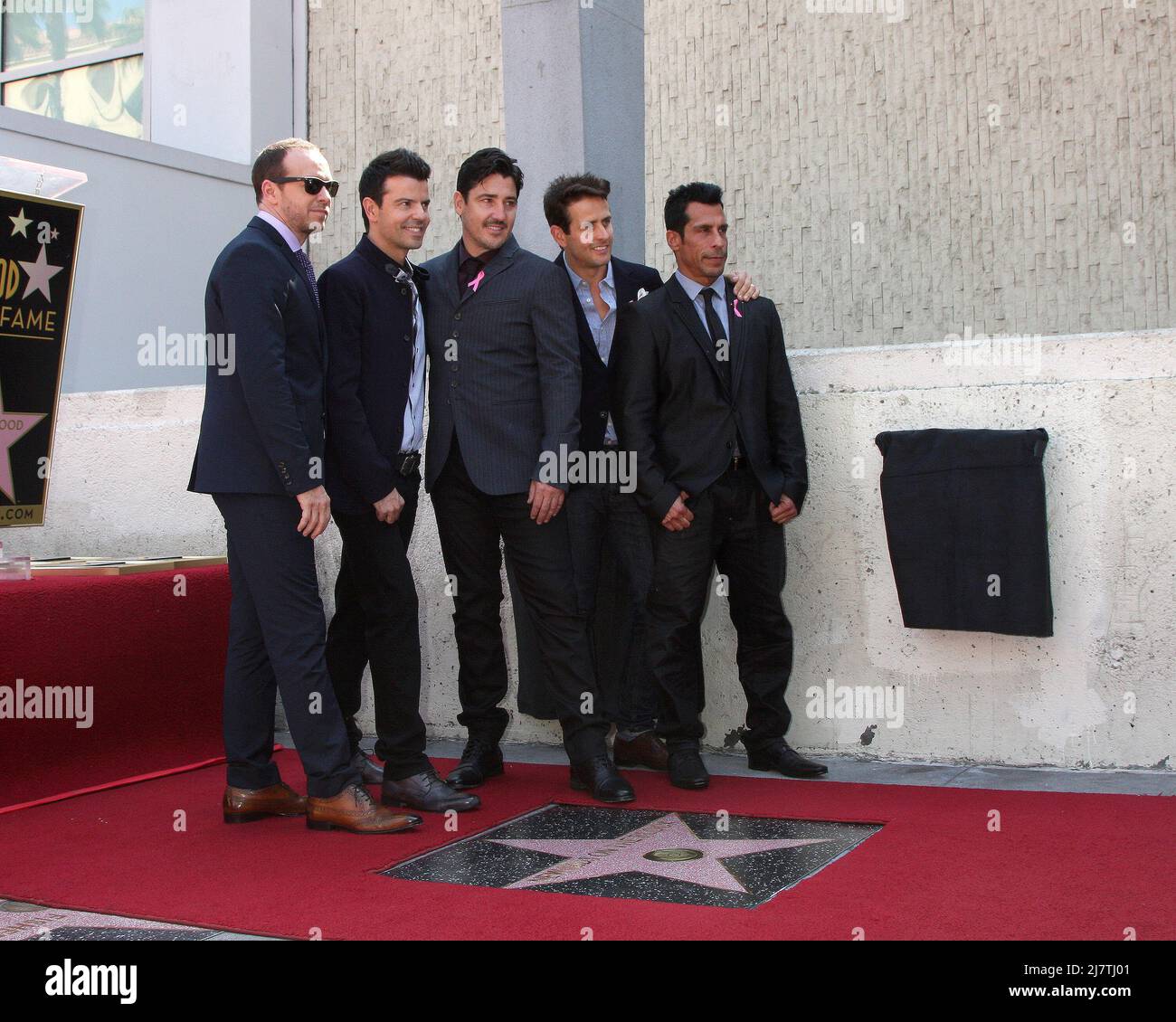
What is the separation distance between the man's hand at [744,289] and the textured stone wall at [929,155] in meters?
2.08

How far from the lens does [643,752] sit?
4.20 m

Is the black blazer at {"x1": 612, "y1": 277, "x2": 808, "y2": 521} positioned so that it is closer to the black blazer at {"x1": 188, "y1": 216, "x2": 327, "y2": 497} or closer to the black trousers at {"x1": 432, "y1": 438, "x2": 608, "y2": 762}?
the black trousers at {"x1": 432, "y1": 438, "x2": 608, "y2": 762}

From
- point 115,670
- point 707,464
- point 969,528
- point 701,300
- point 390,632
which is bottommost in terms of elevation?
point 115,670

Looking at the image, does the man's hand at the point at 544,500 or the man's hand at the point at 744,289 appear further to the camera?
the man's hand at the point at 744,289

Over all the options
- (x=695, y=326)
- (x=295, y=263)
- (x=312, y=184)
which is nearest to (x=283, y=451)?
(x=295, y=263)

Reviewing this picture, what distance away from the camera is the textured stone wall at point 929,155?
18.3 ft

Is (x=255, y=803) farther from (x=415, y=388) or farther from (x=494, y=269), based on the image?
(x=494, y=269)

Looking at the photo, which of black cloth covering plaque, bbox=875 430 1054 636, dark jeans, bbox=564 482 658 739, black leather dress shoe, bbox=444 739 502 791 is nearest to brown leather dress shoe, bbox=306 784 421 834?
black leather dress shoe, bbox=444 739 502 791

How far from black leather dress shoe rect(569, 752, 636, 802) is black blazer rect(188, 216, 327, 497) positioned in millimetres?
1167

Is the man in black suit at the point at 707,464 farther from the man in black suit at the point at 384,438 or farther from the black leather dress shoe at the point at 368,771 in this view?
the black leather dress shoe at the point at 368,771

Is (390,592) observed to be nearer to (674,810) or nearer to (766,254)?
(674,810)

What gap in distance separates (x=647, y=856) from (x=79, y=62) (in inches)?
274

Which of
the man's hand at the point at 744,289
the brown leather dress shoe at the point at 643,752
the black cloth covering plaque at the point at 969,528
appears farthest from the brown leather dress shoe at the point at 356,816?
→ the man's hand at the point at 744,289

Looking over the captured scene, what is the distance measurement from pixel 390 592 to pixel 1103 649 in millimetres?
2156
